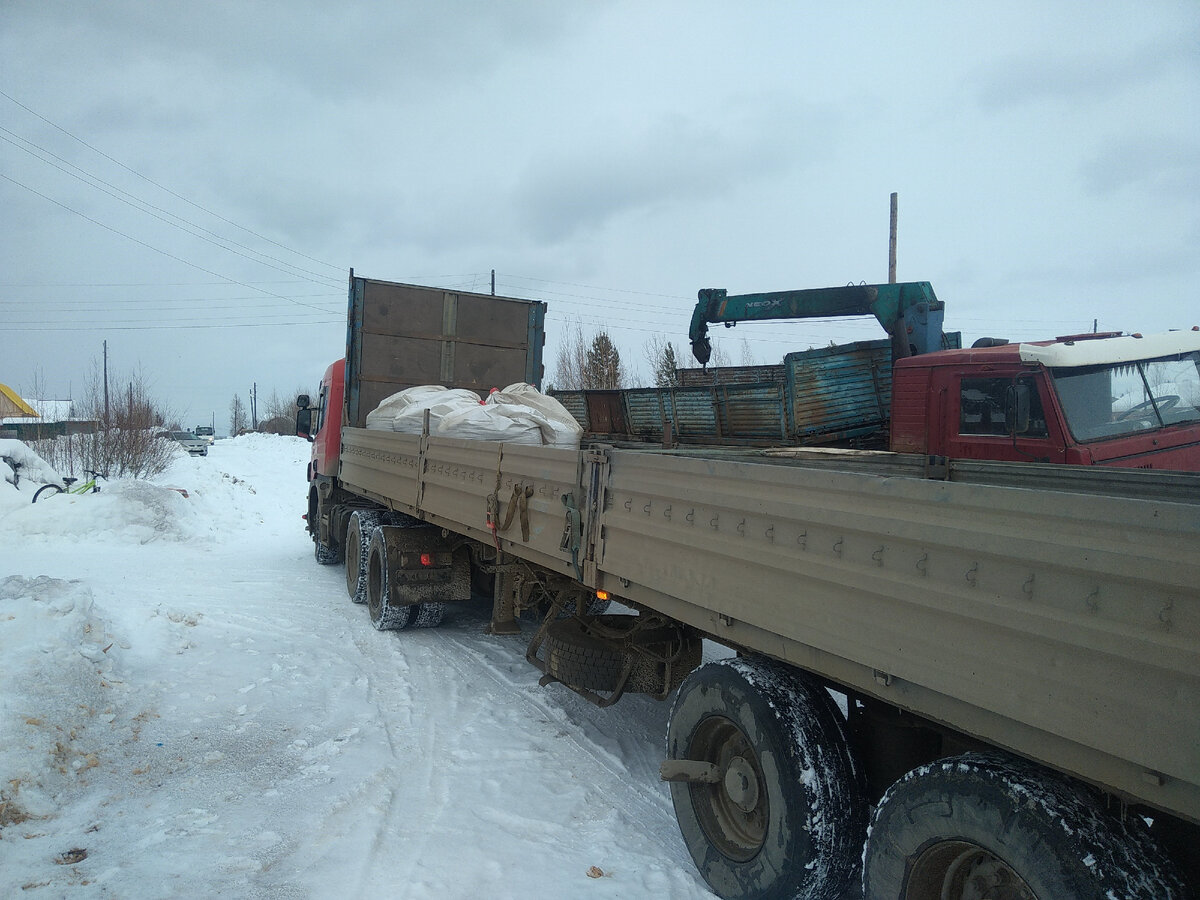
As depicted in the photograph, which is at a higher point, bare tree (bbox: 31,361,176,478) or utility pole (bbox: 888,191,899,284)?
utility pole (bbox: 888,191,899,284)

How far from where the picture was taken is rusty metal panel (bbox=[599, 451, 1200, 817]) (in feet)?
4.80

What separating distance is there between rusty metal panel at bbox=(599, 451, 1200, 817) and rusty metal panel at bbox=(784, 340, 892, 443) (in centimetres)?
659

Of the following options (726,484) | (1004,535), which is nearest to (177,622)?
(726,484)

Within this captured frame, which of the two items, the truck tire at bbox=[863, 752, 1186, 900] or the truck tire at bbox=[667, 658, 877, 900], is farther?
the truck tire at bbox=[667, 658, 877, 900]

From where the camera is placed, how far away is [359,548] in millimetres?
7742

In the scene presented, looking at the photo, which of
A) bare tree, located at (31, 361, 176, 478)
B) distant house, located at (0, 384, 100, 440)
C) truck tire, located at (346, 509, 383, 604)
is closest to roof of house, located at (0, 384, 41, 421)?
distant house, located at (0, 384, 100, 440)

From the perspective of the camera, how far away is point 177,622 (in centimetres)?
666

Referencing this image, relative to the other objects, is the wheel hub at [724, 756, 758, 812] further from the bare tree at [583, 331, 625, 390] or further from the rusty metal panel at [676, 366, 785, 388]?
the bare tree at [583, 331, 625, 390]

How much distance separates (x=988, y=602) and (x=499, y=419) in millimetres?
4640

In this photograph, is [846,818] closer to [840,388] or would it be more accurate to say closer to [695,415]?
[840,388]

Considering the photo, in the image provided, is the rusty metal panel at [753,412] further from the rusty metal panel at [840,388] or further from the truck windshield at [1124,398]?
the truck windshield at [1124,398]

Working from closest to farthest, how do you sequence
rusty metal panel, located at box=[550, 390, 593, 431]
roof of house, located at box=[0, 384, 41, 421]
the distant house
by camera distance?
1. rusty metal panel, located at box=[550, 390, 593, 431]
2. the distant house
3. roof of house, located at box=[0, 384, 41, 421]

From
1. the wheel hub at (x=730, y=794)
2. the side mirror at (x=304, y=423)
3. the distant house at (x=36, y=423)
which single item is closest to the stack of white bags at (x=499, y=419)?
the wheel hub at (x=730, y=794)

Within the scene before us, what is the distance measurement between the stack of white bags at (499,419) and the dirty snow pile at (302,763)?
1836mm
